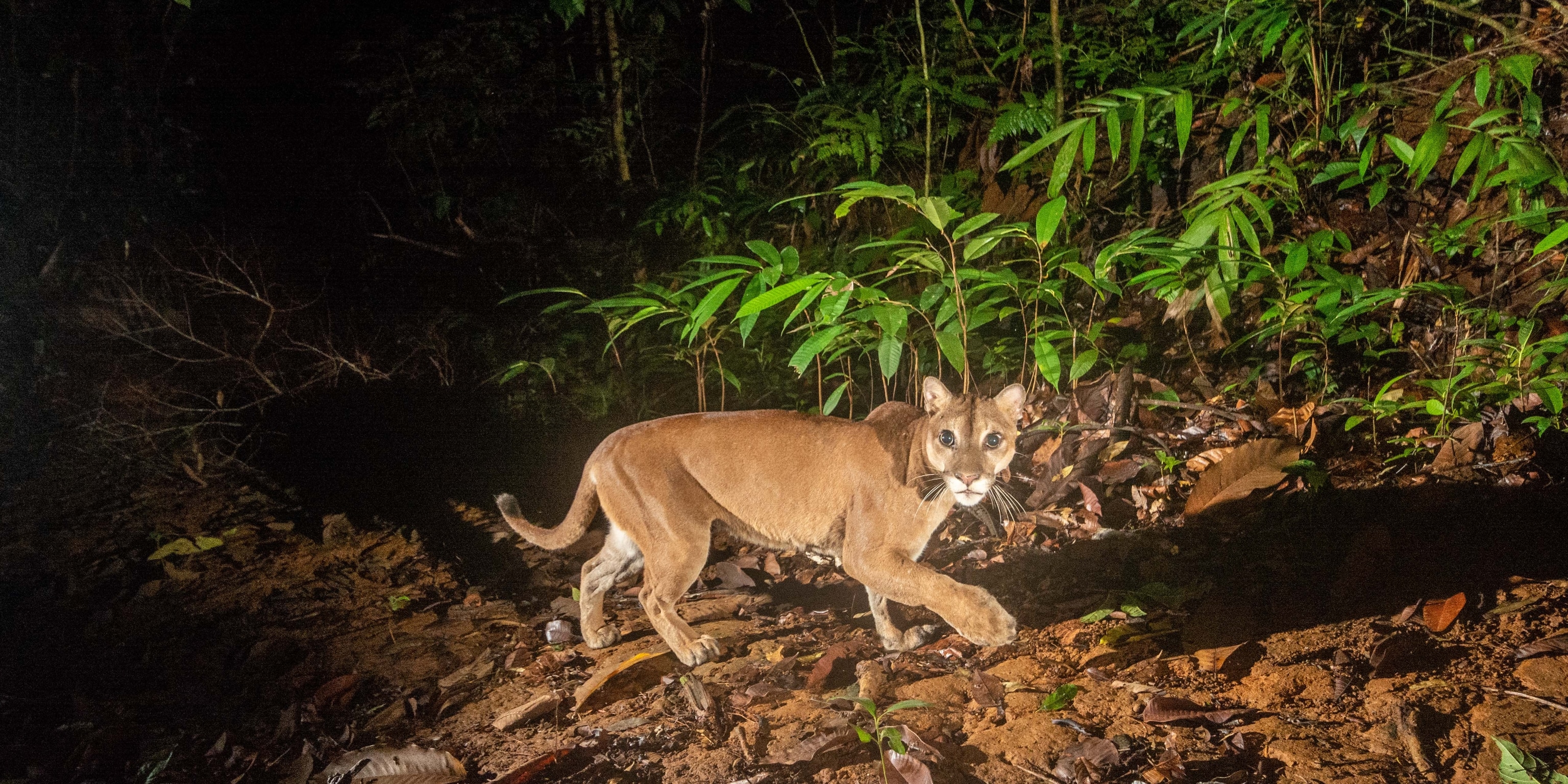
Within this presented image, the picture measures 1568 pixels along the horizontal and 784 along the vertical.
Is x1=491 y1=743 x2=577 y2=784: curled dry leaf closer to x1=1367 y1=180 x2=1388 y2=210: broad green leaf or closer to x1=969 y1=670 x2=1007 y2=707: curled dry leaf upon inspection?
x1=969 y1=670 x2=1007 y2=707: curled dry leaf

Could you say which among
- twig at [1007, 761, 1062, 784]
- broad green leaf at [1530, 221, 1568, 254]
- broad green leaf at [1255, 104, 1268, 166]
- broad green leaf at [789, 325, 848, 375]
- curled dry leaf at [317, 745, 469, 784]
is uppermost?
broad green leaf at [1255, 104, 1268, 166]

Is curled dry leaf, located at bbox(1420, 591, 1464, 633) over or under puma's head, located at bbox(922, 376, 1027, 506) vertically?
under

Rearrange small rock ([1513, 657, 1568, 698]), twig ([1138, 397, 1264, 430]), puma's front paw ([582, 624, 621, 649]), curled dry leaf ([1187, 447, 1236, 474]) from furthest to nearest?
1. twig ([1138, 397, 1264, 430])
2. curled dry leaf ([1187, 447, 1236, 474])
3. puma's front paw ([582, 624, 621, 649])
4. small rock ([1513, 657, 1568, 698])

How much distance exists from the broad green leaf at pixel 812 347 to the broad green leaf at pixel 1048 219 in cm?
92

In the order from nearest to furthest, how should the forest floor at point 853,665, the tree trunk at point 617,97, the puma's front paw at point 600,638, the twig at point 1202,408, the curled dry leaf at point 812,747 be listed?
the forest floor at point 853,665
the curled dry leaf at point 812,747
the puma's front paw at point 600,638
the twig at point 1202,408
the tree trunk at point 617,97

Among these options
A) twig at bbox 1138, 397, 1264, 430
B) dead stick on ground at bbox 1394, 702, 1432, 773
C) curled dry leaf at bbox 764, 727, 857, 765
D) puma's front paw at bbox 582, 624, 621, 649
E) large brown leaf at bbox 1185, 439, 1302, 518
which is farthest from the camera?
twig at bbox 1138, 397, 1264, 430

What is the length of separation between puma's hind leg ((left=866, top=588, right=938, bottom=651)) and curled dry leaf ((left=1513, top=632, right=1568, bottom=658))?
6.59ft

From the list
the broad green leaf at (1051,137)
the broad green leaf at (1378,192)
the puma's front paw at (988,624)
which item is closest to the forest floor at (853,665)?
the puma's front paw at (988,624)

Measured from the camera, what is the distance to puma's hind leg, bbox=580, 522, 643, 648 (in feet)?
12.3

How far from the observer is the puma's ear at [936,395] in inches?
130

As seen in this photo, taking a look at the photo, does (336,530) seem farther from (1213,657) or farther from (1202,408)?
(1202,408)

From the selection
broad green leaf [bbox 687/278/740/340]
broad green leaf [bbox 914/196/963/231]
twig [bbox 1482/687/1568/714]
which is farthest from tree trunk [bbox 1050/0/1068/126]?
twig [bbox 1482/687/1568/714]

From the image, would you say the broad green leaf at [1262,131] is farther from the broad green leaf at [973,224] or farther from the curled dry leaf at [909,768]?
the curled dry leaf at [909,768]

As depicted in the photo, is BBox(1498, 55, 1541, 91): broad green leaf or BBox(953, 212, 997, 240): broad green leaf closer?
BBox(1498, 55, 1541, 91): broad green leaf
